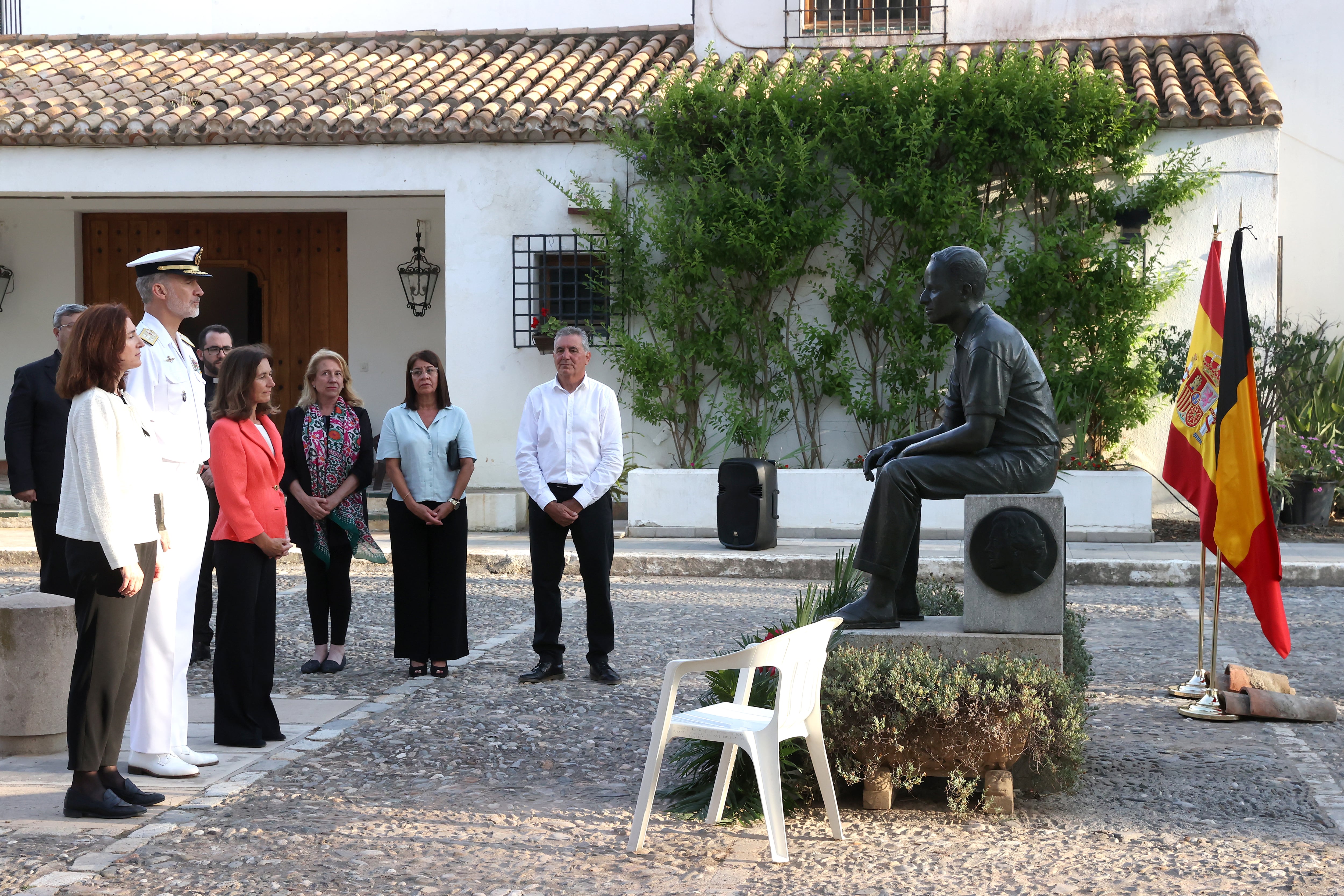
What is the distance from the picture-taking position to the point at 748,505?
11.3m

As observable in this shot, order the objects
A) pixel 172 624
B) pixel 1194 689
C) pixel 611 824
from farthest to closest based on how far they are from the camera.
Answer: pixel 1194 689 → pixel 172 624 → pixel 611 824

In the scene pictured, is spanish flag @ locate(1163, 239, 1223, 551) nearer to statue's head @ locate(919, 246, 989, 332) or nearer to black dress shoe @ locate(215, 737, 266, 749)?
statue's head @ locate(919, 246, 989, 332)

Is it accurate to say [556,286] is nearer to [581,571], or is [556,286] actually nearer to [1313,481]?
[581,571]

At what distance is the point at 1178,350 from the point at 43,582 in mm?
10331

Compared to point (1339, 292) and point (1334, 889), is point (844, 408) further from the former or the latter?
point (1334, 889)

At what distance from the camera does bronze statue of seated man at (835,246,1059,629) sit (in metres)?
4.60

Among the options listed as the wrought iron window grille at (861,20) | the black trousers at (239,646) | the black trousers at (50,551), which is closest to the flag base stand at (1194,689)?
the black trousers at (239,646)

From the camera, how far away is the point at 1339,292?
44.9ft

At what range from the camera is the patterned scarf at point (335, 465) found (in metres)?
6.71

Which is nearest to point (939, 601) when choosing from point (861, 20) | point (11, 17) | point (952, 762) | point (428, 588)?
point (952, 762)

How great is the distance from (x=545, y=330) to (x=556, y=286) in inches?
27.0

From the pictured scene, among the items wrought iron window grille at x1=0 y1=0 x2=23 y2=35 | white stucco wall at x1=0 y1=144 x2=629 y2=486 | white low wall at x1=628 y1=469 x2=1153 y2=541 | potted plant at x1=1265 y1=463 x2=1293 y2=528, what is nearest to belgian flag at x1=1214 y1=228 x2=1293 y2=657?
white low wall at x1=628 y1=469 x2=1153 y2=541

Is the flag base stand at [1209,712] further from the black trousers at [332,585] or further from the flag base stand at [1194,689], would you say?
the black trousers at [332,585]

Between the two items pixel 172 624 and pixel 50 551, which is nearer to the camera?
pixel 172 624
